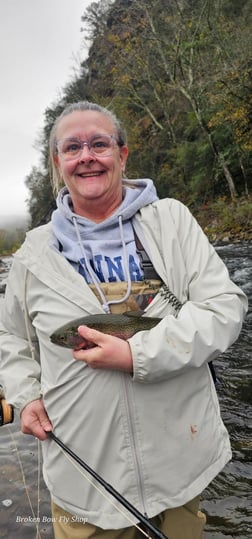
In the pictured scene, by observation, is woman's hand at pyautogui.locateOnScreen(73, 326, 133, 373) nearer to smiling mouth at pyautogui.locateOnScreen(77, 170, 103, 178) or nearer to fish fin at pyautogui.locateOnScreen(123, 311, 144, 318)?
fish fin at pyautogui.locateOnScreen(123, 311, 144, 318)

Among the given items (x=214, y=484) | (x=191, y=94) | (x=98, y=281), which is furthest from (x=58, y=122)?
(x=191, y=94)

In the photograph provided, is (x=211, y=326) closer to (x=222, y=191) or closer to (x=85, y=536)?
(x=85, y=536)

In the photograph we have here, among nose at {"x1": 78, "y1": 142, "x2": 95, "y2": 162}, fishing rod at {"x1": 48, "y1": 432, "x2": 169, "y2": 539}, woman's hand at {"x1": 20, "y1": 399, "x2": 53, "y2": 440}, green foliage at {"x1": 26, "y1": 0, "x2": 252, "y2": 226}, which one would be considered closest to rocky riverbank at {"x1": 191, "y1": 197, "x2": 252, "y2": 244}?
green foliage at {"x1": 26, "y1": 0, "x2": 252, "y2": 226}

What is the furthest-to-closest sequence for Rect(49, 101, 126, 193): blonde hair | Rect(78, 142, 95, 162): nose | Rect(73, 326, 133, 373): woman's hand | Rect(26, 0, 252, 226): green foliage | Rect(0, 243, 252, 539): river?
1. Rect(26, 0, 252, 226): green foliage
2. Rect(0, 243, 252, 539): river
3. Rect(49, 101, 126, 193): blonde hair
4. Rect(78, 142, 95, 162): nose
5. Rect(73, 326, 133, 373): woman's hand

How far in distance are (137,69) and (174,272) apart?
33.8m

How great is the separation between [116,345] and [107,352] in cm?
5

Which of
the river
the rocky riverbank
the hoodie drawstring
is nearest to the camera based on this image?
the hoodie drawstring

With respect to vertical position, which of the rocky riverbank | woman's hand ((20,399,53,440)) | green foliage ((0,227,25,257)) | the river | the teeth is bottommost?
green foliage ((0,227,25,257))

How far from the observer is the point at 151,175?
36625 mm

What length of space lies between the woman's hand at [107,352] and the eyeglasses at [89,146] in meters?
1.02

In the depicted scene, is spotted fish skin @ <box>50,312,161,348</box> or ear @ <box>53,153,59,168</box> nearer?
spotted fish skin @ <box>50,312,161,348</box>

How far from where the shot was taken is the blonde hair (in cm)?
253

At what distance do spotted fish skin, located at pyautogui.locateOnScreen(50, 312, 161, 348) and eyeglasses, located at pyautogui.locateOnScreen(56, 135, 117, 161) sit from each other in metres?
0.94

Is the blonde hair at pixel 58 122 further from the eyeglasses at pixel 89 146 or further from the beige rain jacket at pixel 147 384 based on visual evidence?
the beige rain jacket at pixel 147 384
